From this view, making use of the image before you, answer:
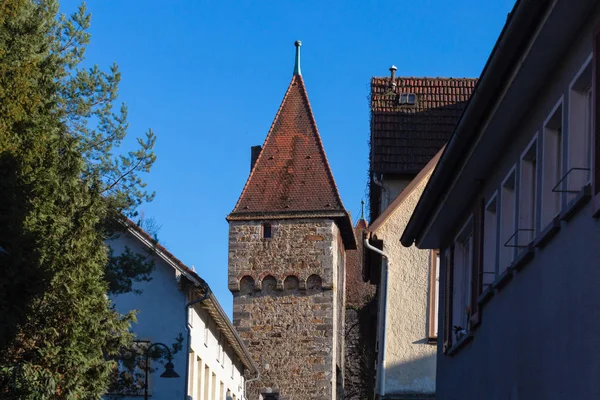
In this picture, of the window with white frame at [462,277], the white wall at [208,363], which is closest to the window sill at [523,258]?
the window with white frame at [462,277]

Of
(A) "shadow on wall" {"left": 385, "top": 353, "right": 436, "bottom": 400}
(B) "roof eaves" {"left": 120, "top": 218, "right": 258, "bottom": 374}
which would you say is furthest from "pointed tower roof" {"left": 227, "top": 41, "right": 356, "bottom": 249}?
(A) "shadow on wall" {"left": 385, "top": 353, "right": 436, "bottom": 400}

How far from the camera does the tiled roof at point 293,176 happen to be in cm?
4025

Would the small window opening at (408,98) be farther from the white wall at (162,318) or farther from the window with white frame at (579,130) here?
the window with white frame at (579,130)

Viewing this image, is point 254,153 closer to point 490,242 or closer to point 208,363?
point 208,363

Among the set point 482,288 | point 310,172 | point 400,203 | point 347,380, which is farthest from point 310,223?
point 482,288

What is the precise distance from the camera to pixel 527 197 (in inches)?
361

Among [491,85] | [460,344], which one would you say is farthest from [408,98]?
[491,85]

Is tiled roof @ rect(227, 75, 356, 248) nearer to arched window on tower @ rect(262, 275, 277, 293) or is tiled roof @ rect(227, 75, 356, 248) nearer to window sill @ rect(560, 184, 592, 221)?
arched window on tower @ rect(262, 275, 277, 293)

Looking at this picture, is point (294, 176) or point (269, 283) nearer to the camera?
point (269, 283)

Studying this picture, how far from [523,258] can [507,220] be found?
1501 mm

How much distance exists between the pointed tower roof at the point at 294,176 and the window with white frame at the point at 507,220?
29814mm

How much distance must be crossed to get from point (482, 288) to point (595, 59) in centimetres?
→ 438

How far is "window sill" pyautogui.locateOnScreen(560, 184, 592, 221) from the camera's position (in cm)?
686

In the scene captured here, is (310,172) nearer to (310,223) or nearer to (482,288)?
(310,223)
